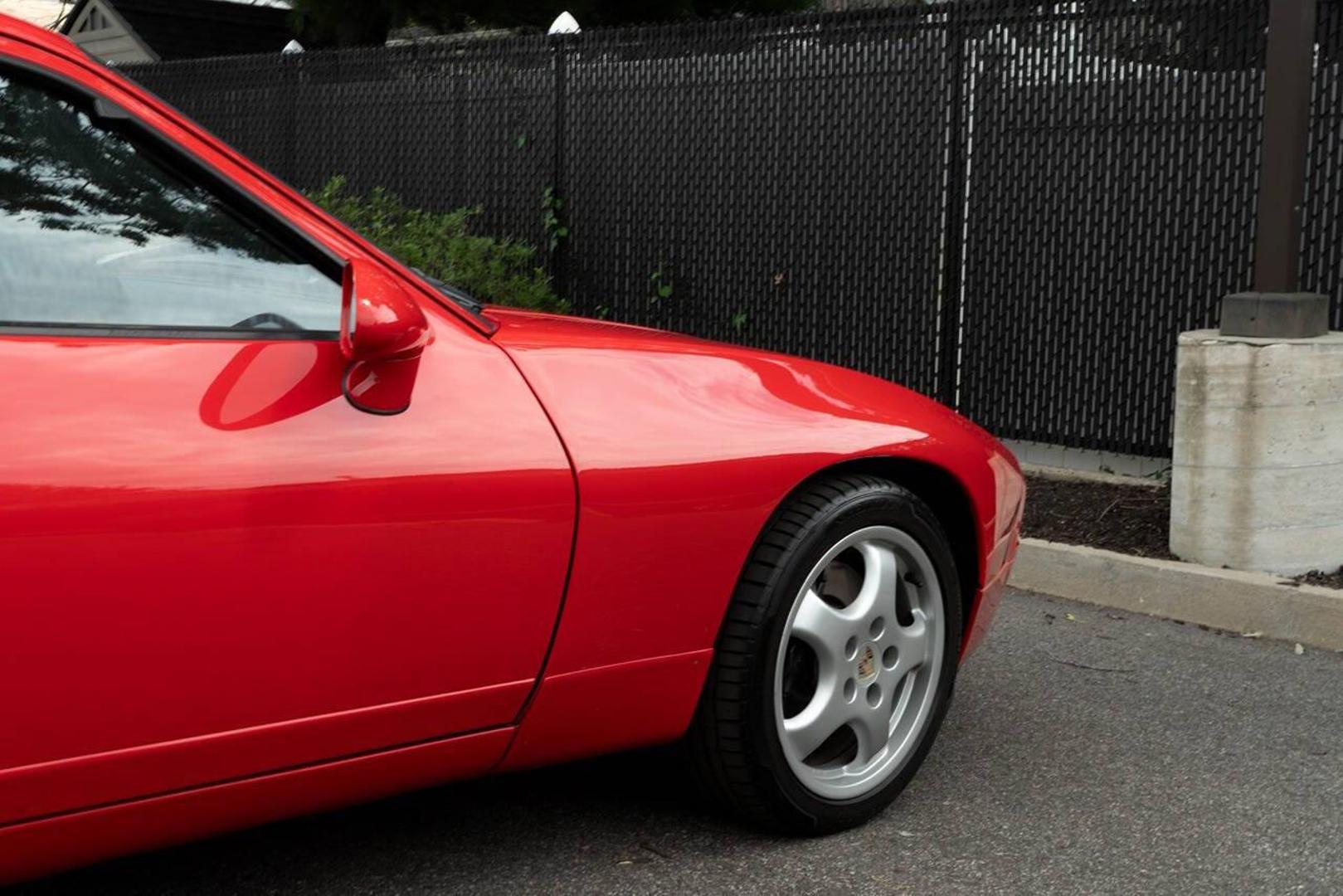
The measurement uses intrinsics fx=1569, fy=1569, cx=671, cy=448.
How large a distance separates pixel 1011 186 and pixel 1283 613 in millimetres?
2826

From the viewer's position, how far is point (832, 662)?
123 inches

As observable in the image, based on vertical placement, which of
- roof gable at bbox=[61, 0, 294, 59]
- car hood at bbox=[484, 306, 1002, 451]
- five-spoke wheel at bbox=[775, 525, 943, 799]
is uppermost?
roof gable at bbox=[61, 0, 294, 59]

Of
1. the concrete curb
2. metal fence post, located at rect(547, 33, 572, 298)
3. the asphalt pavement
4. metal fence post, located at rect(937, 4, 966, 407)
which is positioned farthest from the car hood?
metal fence post, located at rect(547, 33, 572, 298)

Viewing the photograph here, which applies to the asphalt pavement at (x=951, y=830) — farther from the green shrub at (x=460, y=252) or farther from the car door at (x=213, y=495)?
the green shrub at (x=460, y=252)

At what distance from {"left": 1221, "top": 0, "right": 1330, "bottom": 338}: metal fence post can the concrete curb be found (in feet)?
2.84

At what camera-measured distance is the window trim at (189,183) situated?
91.4 inches

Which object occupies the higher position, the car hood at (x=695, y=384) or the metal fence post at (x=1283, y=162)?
the metal fence post at (x=1283, y=162)

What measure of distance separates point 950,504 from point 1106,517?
2.93 meters

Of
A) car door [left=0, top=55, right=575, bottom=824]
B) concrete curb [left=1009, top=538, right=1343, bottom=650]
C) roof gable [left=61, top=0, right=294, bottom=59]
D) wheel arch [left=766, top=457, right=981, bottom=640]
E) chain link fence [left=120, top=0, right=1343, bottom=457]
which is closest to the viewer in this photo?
car door [left=0, top=55, right=575, bottom=824]

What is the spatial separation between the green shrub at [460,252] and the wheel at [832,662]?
5622 millimetres

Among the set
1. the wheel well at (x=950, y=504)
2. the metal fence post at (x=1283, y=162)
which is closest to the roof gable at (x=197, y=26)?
the metal fence post at (x=1283, y=162)

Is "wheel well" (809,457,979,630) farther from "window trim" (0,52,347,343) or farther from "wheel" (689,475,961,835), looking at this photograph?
"window trim" (0,52,347,343)

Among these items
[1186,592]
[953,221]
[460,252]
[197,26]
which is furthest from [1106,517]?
[197,26]

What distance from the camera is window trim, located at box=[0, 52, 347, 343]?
232 cm
